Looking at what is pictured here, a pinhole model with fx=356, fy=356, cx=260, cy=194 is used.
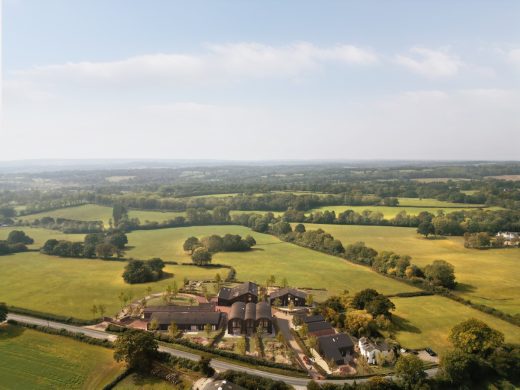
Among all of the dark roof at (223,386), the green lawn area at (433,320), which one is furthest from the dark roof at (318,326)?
the dark roof at (223,386)

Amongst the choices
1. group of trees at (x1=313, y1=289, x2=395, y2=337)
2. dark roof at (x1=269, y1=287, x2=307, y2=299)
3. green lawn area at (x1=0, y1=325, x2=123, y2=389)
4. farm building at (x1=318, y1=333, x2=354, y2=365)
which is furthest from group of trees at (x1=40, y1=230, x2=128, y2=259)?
farm building at (x1=318, y1=333, x2=354, y2=365)

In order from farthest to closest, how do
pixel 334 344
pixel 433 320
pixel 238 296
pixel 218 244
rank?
pixel 218 244 < pixel 238 296 < pixel 433 320 < pixel 334 344

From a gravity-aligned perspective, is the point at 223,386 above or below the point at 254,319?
above

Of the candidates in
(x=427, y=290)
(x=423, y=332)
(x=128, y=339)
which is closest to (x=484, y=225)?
(x=427, y=290)

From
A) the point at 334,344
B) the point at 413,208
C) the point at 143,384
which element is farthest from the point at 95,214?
the point at 413,208

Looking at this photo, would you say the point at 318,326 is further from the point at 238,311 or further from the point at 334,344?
the point at 238,311

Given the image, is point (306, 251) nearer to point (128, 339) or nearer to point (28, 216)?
point (128, 339)
